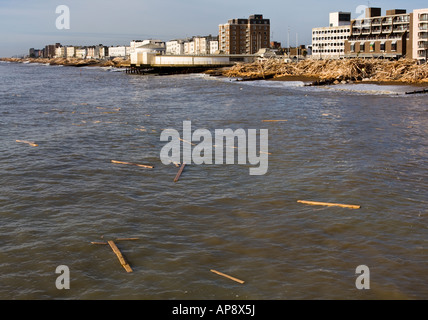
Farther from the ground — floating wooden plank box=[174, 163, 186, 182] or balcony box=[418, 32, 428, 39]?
balcony box=[418, 32, 428, 39]

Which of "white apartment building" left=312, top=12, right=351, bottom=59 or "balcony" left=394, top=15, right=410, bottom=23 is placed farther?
"white apartment building" left=312, top=12, right=351, bottom=59

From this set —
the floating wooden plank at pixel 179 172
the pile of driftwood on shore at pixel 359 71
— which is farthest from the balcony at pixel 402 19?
the floating wooden plank at pixel 179 172

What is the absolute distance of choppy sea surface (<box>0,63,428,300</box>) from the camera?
24.1ft

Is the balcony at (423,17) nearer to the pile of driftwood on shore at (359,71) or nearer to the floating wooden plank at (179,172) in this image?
the pile of driftwood on shore at (359,71)

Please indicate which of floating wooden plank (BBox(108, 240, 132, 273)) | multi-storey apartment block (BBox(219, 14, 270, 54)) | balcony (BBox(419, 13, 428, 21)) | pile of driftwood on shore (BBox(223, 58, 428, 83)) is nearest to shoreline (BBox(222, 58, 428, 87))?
pile of driftwood on shore (BBox(223, 58, 428, 83))

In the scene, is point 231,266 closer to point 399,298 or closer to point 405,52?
point 399,298

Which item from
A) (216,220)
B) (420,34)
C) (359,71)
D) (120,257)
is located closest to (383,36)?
(420,34)

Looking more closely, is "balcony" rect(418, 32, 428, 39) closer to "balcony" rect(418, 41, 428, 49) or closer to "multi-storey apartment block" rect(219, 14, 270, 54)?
"balcony" rect(418, 41, 428, 49)

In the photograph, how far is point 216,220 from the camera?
1012 centimetres

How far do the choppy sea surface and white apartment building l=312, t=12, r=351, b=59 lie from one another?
11986cm

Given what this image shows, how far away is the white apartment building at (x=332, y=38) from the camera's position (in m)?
135

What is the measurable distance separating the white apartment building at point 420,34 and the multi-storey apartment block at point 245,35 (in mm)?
107333

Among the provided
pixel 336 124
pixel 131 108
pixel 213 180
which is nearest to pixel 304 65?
pixel 131 108

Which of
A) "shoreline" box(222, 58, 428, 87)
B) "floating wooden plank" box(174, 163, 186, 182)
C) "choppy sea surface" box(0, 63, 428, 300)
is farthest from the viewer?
"shoreline" box(222, 58, 428, 87)
